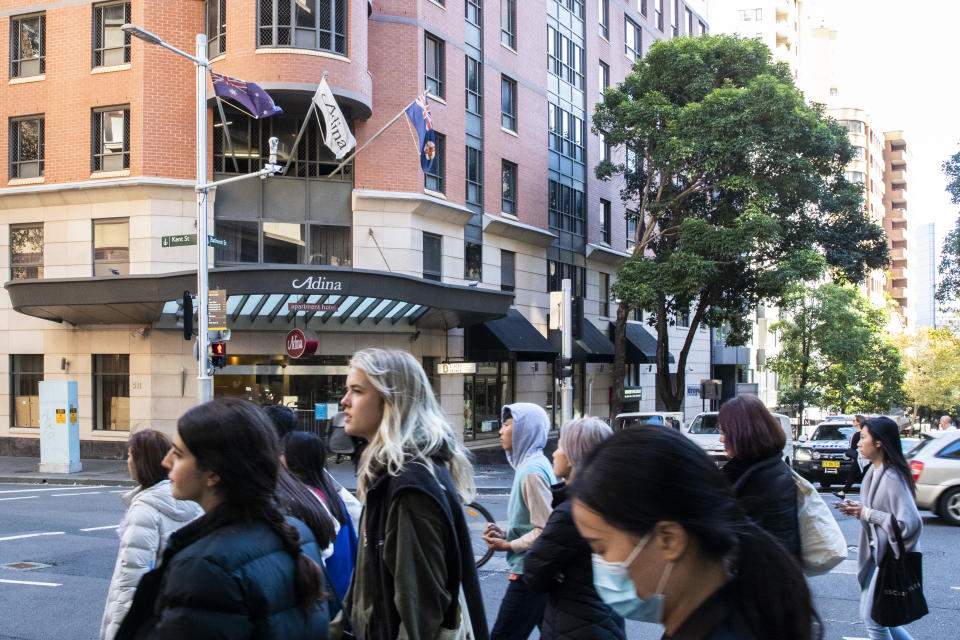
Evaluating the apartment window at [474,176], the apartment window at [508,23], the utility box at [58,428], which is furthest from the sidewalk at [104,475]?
the apartment window at [508,23]

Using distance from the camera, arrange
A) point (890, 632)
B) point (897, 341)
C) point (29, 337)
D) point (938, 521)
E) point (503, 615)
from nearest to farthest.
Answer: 1. point (503, 615)
2. point (890, 632)
3. point (938, 521)
4. point (29, 337)
5. point (897, 341)

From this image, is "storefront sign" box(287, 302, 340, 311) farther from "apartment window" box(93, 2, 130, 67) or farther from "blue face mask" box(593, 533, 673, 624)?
"blue face mask" box(593, 533, 673, 624)

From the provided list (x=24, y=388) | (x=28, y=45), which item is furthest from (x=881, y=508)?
(x=28, y=45)

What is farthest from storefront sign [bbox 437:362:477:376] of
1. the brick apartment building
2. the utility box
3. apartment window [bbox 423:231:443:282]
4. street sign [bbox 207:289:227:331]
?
the utility box

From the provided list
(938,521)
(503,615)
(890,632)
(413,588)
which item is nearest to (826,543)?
(890,632)

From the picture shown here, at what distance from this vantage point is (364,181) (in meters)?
25.7

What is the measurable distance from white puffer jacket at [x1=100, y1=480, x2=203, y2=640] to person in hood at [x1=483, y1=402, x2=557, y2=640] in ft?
5.39

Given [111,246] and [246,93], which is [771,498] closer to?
[246,93]

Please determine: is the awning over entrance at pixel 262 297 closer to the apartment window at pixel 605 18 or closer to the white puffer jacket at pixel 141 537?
the apartment window at pixel 605 18

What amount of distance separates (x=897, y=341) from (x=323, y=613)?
228 ft

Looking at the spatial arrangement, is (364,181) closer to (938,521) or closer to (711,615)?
(938,521)

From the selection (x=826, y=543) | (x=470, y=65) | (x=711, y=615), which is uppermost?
(x=470, y=65)

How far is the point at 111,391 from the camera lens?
2509 cm

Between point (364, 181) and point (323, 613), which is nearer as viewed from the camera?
point (323, 613)
